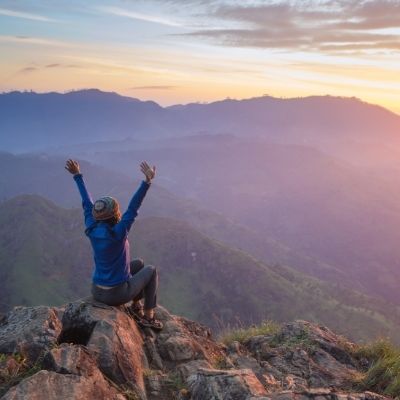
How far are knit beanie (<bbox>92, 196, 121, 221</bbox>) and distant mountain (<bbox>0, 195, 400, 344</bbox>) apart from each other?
136m

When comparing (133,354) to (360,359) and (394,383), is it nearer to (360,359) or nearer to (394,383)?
(394,383)

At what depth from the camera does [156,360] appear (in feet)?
31.0

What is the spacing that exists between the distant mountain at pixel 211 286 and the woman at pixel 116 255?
134 metres

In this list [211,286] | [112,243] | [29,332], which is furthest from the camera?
[211,286]

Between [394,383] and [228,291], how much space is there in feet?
551

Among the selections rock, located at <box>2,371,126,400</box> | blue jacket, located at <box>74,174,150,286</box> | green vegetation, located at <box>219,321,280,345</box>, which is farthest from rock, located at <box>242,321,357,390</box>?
rock, located at <box>2,371,126,400</box>

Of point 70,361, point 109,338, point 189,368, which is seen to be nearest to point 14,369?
point 70,361

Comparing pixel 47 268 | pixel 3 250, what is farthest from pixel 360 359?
pixel 3 250

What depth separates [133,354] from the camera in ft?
27.6

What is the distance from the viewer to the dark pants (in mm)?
9477

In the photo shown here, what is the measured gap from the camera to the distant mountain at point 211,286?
6014 inches

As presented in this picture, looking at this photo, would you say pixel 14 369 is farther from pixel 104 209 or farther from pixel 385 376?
pixel 385 376

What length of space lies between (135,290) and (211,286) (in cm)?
17247

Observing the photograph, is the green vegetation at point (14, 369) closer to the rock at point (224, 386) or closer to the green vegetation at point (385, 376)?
the rock at point (224, 386)
